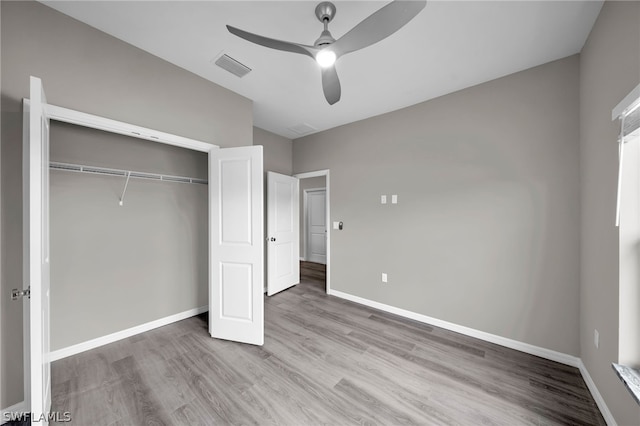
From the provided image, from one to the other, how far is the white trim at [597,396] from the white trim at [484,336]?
0.36 ft

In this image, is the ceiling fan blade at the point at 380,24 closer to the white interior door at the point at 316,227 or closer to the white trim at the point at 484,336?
the white trim at the point at 484,336

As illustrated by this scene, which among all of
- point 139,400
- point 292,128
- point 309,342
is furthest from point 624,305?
point 292,128

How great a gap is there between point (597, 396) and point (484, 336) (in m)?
0.85

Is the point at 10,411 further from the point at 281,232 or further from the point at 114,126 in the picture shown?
the point at 281,232

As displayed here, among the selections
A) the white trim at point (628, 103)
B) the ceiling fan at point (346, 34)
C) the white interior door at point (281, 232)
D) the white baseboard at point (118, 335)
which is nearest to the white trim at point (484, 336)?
the white interior door at point (281, 232)

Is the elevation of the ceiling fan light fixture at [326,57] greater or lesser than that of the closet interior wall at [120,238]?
greater

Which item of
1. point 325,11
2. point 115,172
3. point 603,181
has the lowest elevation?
point 603,181

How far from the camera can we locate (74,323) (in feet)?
6.83

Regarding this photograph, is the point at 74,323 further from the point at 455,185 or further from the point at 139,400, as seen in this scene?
the point at 455,185

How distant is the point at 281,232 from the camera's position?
400 centimetres

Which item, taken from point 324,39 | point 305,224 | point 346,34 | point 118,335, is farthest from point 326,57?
point 305,224

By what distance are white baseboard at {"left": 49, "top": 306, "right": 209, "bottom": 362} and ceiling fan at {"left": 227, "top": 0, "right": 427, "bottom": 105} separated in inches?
117

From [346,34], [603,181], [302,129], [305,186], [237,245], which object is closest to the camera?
[346,34]

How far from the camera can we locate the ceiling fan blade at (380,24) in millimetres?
1162
